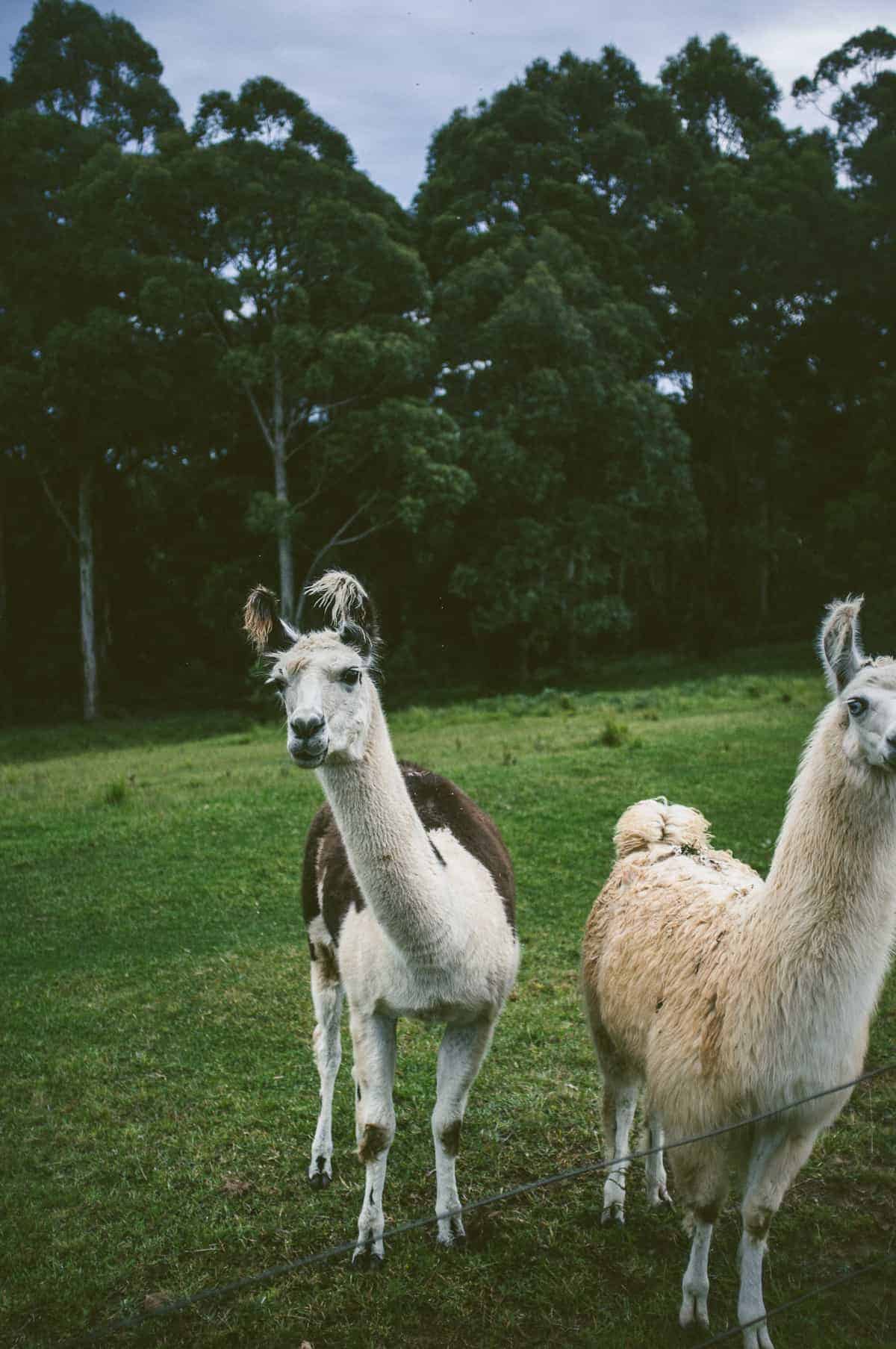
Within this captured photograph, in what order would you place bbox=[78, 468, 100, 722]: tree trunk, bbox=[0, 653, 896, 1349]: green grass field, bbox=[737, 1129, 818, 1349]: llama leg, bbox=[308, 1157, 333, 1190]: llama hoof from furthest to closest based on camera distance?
bbox=[78, 468, 100, 722]: tree trunk → bbox=[308, 1157, 333, 1190]: llama hoof → bbox=[0, 653, 896, 1349]: green grass field → bbox=[737, 1129, 818, 1349]: llama leg

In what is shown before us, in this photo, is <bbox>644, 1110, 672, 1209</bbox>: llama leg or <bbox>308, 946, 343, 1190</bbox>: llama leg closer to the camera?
<bbox>644, 1110, 672, 1209</bbox>: llama leg

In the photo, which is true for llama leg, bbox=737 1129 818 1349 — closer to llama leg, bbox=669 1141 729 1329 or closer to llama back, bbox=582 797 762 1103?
llama leg, bbox=669 1141 729 1329

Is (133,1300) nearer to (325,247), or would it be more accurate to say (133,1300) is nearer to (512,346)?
(325,247)

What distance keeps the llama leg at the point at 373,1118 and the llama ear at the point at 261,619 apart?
144 cm

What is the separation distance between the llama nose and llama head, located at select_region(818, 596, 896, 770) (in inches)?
59.5

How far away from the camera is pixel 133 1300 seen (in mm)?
3301

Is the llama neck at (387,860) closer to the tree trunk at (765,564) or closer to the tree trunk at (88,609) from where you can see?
the tree trunk at (88,609)

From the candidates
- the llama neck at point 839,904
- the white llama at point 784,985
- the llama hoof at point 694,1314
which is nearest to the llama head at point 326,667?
the white llama at point 784,985

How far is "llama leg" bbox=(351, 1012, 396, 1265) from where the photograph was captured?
11.2 ft

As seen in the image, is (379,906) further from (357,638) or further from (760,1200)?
(760,1200)

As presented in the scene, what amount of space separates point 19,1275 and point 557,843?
5.39 metres

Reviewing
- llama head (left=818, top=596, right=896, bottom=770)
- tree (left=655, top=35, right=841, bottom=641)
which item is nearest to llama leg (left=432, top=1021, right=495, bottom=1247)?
llama head (left=818, top=596, right=896, bottom=770)

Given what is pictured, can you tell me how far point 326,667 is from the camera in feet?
10.6

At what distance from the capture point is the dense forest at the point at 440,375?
17.9 metres
